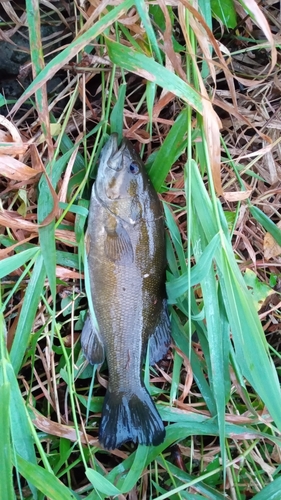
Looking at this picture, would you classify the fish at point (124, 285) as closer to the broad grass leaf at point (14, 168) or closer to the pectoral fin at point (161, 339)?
the pectoral fin at point (161, 339)

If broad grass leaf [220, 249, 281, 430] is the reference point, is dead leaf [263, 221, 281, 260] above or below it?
above

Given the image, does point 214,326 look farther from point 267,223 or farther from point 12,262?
point 12,262

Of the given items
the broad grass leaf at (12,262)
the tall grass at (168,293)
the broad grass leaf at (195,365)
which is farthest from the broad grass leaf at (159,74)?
the broad grass leaf at (195,365)

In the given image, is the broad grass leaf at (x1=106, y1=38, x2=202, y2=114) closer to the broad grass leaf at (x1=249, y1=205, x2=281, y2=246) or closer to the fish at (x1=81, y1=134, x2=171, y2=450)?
the fish at (x1=81, y1=134, x2=171, y2=450)

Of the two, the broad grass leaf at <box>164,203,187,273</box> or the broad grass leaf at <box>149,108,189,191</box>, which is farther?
the broad grass leaf at <box>164,203,187,273</box>

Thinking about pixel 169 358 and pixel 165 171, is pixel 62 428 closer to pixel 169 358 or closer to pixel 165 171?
pixel 169 358

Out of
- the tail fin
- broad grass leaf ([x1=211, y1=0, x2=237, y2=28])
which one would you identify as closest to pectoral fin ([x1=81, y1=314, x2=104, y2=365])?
the tail fin

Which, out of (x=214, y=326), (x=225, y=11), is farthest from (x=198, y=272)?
(x=225, y=11)
